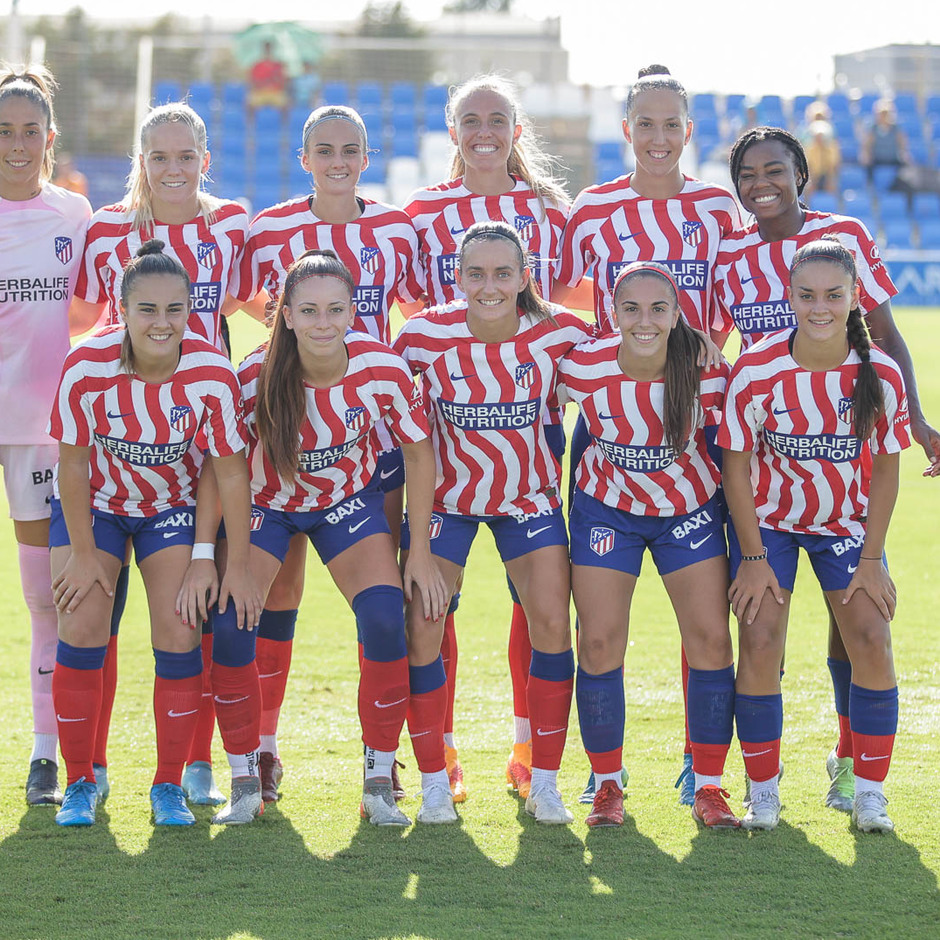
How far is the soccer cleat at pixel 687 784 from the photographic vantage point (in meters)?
3.97

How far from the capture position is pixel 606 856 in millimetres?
3555

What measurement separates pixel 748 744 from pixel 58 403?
220cm

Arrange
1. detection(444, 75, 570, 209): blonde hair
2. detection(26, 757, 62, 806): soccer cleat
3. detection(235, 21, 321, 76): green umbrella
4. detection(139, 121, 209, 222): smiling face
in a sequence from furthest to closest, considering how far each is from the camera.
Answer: detection(235, 21, 321, 76): green umbrella
detection(444, 75, 570, 209): blonde hair
detection(139, 121, 209, 222): smiling face
detection(26, 757, 62, 806): soccer cleat

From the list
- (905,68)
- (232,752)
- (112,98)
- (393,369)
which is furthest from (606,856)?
(905,68)

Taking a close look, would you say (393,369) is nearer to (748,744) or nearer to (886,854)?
(748,744)

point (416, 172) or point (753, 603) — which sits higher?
point (416, 172)

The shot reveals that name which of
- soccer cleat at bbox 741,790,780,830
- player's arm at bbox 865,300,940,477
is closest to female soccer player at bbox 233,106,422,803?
soccer cleat at bbox 741,790,780,830

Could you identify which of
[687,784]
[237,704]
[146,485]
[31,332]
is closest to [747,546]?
[687,784]

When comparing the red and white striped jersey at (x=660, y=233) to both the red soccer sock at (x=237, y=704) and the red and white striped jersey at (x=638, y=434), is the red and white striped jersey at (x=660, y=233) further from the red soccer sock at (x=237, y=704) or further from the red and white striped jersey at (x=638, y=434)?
the red soccer sock at (x=237, y=704)

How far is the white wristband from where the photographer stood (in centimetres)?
380

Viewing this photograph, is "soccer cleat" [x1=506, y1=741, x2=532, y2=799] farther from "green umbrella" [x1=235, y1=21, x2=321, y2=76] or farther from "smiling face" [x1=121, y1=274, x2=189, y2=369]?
"green umbrella" [x1=235, y1=21, x2=321, y2=76]

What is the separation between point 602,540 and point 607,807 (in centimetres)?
77

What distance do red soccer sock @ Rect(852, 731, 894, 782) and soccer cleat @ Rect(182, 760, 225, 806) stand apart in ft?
6.21

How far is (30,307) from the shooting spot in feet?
13.8
